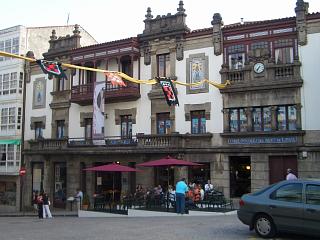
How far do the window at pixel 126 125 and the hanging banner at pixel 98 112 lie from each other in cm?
146

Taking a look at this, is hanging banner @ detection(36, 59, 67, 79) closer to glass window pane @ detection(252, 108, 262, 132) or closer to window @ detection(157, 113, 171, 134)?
window @ detection(157, 113, 171, 134)

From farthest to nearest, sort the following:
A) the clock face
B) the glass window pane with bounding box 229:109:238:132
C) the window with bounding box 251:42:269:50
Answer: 1. the glass window pane with bounding box 229:109:238:132
2. the window with bounding box 251:42:269:50
3. the clock face

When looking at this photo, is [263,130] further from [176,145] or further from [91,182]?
[91,182]

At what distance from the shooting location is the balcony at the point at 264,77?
2441 cm

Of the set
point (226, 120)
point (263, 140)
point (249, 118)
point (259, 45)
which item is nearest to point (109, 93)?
point (226, 120)

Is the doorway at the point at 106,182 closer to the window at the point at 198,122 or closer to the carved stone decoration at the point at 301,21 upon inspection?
the window at the point at 198,122

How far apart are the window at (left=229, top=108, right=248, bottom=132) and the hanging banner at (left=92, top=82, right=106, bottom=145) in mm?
8801

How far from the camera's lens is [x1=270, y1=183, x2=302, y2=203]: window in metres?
11.0

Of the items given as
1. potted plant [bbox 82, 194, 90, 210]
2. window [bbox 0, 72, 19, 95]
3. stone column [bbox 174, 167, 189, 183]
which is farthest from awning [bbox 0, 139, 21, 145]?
stone column [bbox 174, 167, 189, 183]

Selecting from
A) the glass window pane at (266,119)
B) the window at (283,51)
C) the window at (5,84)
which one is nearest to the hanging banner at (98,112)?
the window at (5,84)

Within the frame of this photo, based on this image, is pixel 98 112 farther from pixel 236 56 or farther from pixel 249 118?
pixel 249 118

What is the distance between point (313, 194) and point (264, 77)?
15.4 meters

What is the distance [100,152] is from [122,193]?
123 inches

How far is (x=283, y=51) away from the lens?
82.8 ft
